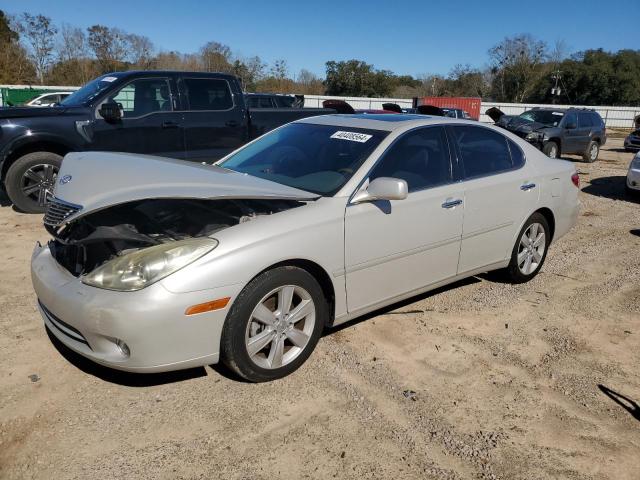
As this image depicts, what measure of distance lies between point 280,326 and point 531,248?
2.97m

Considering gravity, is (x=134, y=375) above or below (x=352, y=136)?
below

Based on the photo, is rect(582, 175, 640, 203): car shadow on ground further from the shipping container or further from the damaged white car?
the shipping container

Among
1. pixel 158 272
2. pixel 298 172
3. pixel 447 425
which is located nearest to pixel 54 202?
pixel 158 272

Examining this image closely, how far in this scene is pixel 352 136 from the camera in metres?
3.94

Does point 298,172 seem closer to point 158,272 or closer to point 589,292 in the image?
point 158,272

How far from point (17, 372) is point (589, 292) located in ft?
15.8

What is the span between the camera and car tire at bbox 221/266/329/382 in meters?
2.89

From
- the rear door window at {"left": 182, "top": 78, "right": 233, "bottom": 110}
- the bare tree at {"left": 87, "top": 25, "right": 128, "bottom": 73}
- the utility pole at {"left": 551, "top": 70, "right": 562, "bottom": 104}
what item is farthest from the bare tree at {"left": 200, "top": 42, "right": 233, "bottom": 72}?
the rear door window at {"left": 182, "top": 78, "right": 233, "bottom": 110}

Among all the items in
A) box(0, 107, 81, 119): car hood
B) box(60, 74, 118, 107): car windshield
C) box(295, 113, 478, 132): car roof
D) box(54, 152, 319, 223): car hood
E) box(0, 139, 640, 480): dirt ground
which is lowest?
box(0, 139, 640, 480): dirt ground

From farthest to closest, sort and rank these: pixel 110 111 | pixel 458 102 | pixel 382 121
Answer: pixel 458 102 → pixel 110 111 → pixel 382 121

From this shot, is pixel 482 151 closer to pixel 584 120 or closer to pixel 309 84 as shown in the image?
pixel 584 120

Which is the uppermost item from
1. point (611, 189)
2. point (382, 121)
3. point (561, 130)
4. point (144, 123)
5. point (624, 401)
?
point (382, 121)

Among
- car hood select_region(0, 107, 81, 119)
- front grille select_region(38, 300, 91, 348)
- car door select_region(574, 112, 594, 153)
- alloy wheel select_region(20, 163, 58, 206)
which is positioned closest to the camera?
front grille select_region(38, 300, 91, 348)

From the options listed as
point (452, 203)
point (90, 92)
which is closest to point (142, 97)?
point (90, 92)
